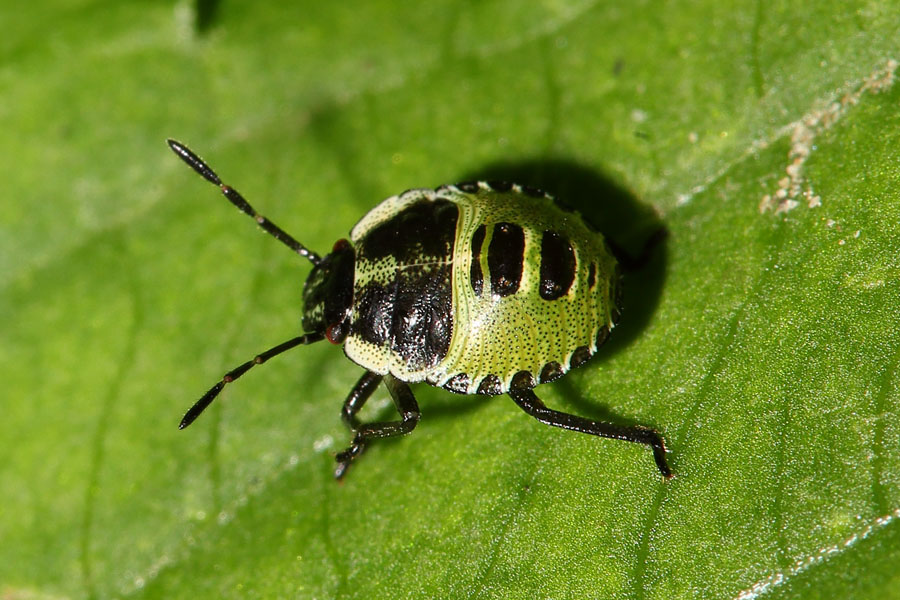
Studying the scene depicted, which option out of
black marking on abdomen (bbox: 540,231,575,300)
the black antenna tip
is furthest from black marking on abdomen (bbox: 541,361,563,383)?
the black antenna tip

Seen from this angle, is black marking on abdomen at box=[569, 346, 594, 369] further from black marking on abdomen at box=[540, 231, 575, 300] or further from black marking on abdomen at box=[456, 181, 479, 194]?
black marking on abdomen at box=[456, 181, 479, 194]

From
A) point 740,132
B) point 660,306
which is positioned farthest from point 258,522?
point 740,132

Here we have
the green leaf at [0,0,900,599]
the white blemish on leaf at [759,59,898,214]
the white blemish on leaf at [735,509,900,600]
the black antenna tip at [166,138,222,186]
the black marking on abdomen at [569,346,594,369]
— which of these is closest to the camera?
the white blemish on leaf at [735,509,900,600]

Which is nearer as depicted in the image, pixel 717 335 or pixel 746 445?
pixel 746 445

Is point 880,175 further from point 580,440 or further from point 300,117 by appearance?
point 300,117

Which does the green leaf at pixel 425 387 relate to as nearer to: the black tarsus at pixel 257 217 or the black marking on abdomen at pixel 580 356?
the black marking on abdomen at pixel 580 356

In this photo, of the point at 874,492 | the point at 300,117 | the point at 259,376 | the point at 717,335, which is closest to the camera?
the point at 874,492

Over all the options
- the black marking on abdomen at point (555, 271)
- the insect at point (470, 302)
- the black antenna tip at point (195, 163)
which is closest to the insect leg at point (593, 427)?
the insect at point (470, 302)

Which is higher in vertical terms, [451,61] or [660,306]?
[451,61]
